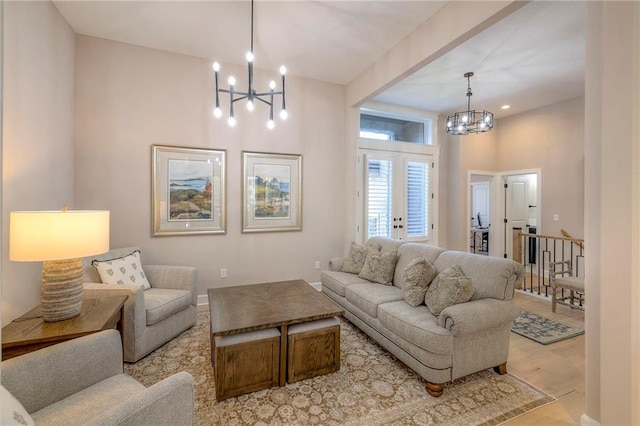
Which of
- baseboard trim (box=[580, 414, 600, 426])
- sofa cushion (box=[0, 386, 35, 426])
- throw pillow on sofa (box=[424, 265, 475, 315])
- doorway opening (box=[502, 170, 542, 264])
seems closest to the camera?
sofa cushion (box=[0, 386, 35, 426])

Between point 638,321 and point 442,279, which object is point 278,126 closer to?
point 442,279

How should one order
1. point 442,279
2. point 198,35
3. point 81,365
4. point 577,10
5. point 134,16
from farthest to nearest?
1. point 198,35
2. point 134,16
3. point 577,10
4. point 442,279
5. point 81,365

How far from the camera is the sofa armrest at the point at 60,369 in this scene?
4.07 feet

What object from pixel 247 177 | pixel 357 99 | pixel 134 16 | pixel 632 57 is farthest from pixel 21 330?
pixel 357 99

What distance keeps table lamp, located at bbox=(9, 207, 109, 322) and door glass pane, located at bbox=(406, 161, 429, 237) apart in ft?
15.1

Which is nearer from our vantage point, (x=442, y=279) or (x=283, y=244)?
(x=442, y=279)

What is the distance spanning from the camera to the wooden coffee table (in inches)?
82.4

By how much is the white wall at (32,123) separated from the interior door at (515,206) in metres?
7.57

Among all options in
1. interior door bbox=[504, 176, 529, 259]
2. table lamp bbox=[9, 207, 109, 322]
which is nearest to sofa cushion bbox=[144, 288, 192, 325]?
table lamp bbox=[9, 207, 109, 322]

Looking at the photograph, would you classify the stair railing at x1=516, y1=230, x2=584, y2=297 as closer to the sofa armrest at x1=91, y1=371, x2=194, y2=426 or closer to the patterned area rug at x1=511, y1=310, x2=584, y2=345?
the patterned area rug at x1=511, y1=310, x2=584, y2=345

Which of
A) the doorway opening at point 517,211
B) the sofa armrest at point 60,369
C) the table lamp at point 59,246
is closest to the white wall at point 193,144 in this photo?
the table lamp at point 59,246

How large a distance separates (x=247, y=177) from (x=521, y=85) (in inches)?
178

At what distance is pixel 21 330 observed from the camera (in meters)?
1.68

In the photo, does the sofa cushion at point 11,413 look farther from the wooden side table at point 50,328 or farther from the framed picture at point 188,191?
the framed picture at point 188,191
